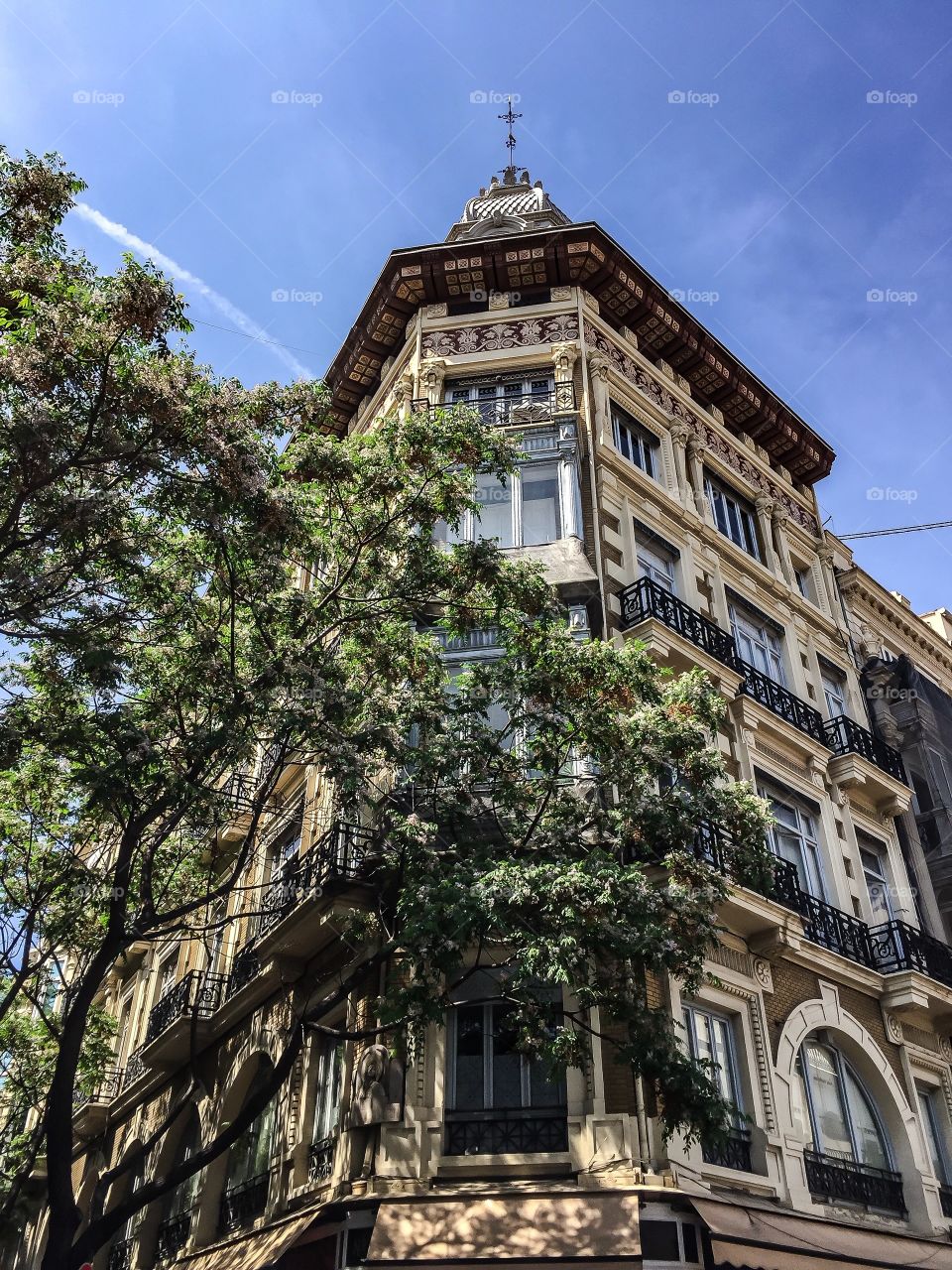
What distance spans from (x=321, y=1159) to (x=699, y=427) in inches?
575

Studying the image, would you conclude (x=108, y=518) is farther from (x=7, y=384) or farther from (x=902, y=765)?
(x=902, y=765)

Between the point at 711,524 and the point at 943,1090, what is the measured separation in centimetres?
965

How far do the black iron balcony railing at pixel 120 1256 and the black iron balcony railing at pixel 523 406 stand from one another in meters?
14.0

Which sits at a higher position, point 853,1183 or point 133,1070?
point 133,1070

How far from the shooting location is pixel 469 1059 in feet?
38.8

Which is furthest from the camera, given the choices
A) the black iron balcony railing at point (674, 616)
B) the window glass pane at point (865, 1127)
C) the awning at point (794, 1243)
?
the black iron balcony railing at point (674, 616)

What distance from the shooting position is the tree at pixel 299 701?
9531 mm

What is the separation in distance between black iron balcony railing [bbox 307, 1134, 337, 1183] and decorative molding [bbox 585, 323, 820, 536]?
13.3 metres

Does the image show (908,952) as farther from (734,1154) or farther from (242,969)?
(242,969)

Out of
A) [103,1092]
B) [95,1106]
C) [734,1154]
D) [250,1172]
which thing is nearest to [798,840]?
[734,1154]

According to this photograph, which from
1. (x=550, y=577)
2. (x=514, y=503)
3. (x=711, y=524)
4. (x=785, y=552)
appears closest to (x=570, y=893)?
(x=550, y=577)

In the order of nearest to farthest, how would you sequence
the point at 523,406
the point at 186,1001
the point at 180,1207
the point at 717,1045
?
the point at 717,1045 < the point at 180,1207 < the point at 186,1001 < the point at 523,406

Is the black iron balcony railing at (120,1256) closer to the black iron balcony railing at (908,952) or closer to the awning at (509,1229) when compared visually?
the awning at (509,1229)

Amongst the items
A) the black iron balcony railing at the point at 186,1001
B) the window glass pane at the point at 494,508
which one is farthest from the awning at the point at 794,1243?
the window glass pane at the point at 494,508
